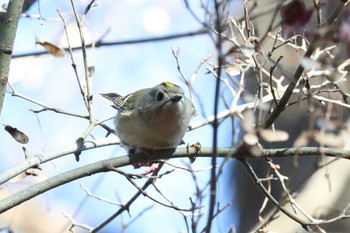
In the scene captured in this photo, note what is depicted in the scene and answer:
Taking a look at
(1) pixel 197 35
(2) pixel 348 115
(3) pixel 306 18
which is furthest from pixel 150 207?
(3) pixel 306 18

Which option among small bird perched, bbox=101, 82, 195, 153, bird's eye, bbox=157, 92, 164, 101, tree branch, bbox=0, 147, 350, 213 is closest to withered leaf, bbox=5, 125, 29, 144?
tree branch, bbox=0, 147, 350, 213

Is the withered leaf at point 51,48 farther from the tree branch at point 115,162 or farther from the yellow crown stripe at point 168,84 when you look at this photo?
the yellow crown stripe at point 168,84

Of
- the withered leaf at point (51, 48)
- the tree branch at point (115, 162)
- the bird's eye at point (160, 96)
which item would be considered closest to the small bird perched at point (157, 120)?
the bird's eye at point (160, 96)

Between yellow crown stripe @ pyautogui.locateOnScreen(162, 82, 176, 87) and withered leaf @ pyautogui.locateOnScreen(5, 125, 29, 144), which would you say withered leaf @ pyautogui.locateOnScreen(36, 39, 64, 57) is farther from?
yellow crown stripe @ pyautogui.locateOnScreen(162, 82, 176, 87)

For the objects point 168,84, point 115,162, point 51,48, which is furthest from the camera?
point 168,84

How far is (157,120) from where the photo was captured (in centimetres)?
278

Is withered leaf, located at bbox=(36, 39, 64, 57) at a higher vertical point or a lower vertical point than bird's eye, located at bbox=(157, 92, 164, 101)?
higher

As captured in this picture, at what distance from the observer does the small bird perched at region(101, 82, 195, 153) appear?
271 centimetres

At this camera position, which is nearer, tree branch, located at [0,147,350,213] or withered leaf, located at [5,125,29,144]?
tree branch, located at [0,147,350,213]

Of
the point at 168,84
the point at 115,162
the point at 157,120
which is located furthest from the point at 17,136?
the point at 168,84

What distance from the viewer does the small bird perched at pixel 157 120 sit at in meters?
2.71

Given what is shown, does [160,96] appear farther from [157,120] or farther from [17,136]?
[17,136]

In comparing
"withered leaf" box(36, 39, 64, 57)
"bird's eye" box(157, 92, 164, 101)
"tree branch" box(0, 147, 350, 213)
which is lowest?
"tree branch" box(0, 147, 350, 213)

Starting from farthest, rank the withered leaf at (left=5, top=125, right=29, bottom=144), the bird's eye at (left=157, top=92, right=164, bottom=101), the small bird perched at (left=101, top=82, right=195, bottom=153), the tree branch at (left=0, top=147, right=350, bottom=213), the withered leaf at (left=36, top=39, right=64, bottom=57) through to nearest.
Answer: the bird's eye at (left=157, top=92, right=164, bottom=101) → the small bird perched at (left=101, top=82, right=195, bottom=153) → the withered leaf at (left=36, top=39, right=64, bottom=57) → the withered leaf at (left=5, top=125, right=29, bottom=144) → the tree branch at (left=0, top=147, right=350, bottom=213)
